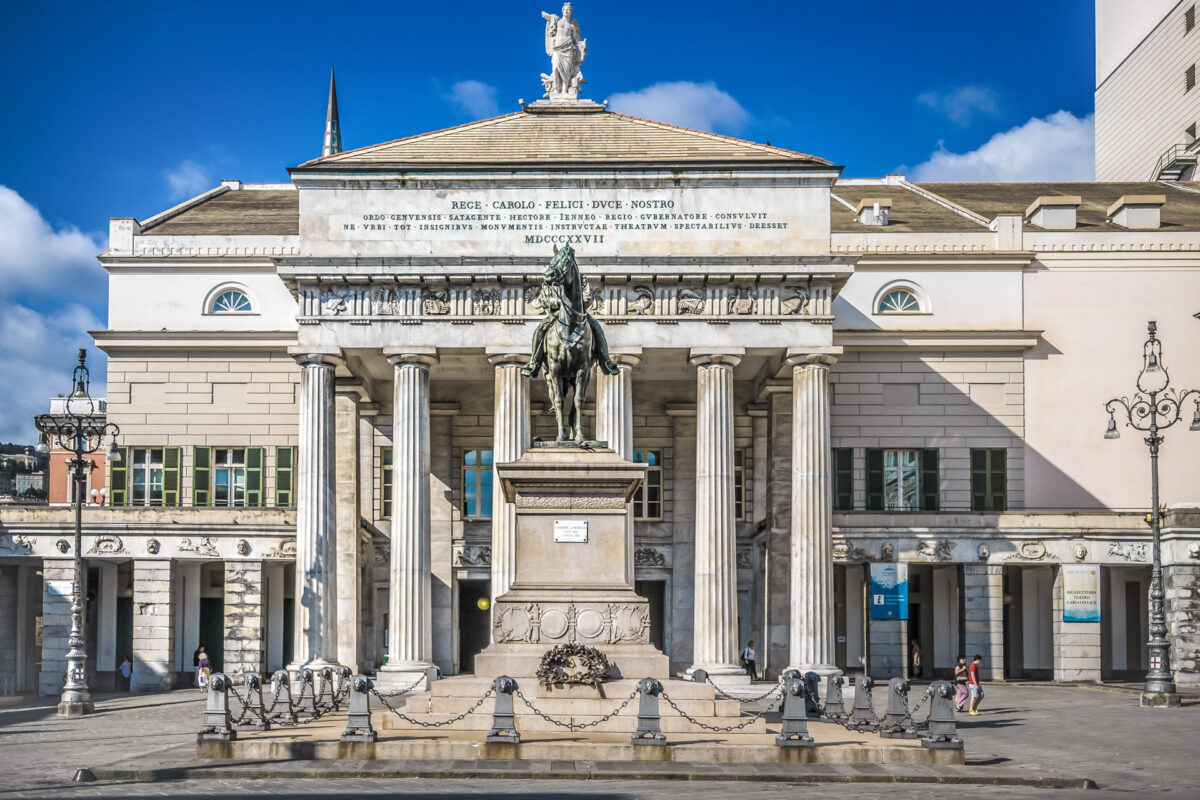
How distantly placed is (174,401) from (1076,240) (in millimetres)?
33690

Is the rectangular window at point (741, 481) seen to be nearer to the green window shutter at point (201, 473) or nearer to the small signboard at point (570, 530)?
the green window shutter at point (201, 473)

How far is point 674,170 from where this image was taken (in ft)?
163

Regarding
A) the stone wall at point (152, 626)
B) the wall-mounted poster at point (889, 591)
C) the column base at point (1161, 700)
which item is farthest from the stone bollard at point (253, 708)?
the wall-mounted poster at point (889, 591)

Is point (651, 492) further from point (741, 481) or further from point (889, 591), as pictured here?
point (889, 591)

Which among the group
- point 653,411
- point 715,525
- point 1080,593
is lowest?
point 1080,593

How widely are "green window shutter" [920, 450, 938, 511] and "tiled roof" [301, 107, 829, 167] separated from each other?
13.3 metres

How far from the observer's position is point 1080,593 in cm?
5516

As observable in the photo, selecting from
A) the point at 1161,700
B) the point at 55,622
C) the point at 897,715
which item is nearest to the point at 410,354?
the point at 55,622

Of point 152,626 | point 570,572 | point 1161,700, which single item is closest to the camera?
point 570,572

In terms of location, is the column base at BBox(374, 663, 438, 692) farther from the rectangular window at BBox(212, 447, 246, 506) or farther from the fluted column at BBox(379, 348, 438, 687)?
the rectangular window at BBox(212, 447, 246, 506)

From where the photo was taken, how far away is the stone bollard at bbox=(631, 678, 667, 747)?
87.6ft

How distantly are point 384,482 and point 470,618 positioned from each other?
231 inches

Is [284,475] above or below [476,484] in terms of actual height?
above

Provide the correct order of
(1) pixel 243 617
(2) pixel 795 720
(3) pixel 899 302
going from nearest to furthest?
(2) pixel 795 720 → (1) pixel 243 617 → (3) pixel 899 302
